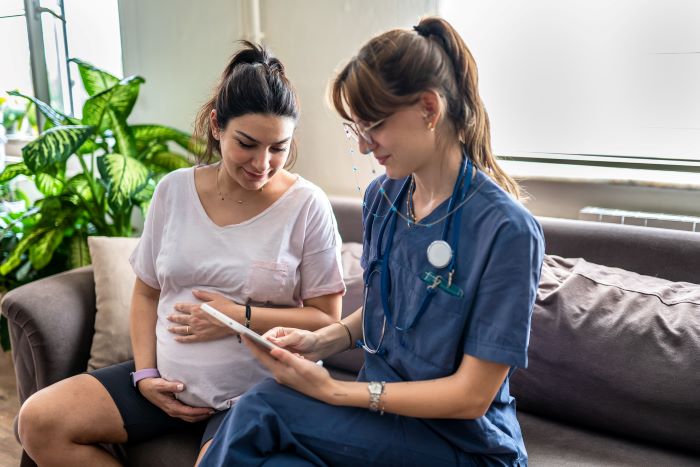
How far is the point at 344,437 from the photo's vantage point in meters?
1.15

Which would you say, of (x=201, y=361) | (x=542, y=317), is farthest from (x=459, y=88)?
(x=201, y=361)

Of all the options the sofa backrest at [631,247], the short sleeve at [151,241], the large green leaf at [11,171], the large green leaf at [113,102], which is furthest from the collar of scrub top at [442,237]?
the large green leaf at [11,171]

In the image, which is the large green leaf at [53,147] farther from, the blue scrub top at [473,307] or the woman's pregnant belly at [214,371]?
the blue scrub top at [473,307]

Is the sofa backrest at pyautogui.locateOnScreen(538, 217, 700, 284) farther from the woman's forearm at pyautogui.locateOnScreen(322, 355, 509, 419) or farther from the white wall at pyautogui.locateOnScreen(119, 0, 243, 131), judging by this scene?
the white wall at pyautogui.locateOnScreen(119, 0, 243, 131)

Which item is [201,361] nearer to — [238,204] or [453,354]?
[238,204]

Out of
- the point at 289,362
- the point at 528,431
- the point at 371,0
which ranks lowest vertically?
the point at 528,431

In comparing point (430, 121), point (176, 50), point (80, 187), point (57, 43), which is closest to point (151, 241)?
point (430, 121)

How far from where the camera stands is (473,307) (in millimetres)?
1153

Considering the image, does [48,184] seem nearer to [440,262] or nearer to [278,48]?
[278,48]

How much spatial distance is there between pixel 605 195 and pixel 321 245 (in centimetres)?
108

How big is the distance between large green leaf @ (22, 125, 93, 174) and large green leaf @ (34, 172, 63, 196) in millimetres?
426

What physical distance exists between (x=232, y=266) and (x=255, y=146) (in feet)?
0.99

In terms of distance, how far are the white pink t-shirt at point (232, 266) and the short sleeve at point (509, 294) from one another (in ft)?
1.92

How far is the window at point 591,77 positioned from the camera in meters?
2.02
